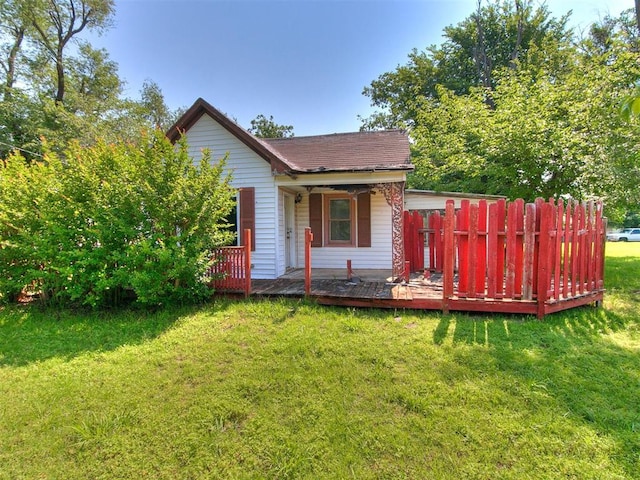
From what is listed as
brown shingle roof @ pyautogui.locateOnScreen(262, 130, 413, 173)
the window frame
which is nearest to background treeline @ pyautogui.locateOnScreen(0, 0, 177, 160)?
brown shingle roof @ pyautogui.locateOnScreen(262, 130, 413, 173)

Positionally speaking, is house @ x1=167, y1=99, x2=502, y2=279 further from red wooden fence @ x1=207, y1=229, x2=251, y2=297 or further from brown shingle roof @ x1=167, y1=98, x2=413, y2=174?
red wooden fence @ x1=207, y1=229, x2=251, y2=297

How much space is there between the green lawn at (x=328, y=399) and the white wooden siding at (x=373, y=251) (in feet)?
13.3

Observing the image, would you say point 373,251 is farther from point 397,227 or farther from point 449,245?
point 449,245

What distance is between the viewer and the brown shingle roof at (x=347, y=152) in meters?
7.36

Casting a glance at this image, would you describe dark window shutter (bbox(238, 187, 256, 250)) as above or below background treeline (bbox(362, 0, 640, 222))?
below

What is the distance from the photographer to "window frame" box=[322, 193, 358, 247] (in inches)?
355

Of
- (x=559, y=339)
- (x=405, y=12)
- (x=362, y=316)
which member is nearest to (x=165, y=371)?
(x=362, y=316)

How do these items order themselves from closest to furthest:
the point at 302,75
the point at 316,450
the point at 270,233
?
the point at 316,450, the point at 270,233, the point at 302,75

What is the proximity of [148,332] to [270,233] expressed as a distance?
3679 mm

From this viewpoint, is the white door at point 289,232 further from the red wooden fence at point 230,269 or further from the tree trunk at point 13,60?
the tree trunk at point 13,60

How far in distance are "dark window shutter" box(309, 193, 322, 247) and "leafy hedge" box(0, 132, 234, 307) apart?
3.58 m

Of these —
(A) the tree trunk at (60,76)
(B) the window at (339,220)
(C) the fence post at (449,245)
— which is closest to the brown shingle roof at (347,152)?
(B) the window at (339,220)

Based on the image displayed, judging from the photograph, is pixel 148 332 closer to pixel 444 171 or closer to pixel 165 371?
pixel 165 371

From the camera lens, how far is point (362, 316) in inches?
199
